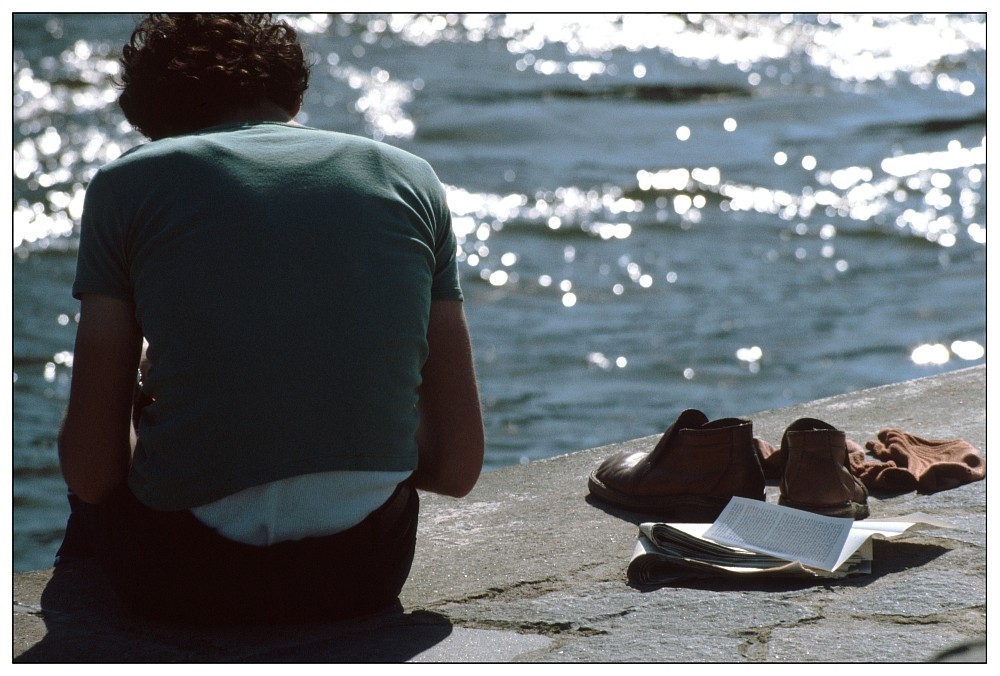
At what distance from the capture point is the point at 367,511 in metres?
2.32

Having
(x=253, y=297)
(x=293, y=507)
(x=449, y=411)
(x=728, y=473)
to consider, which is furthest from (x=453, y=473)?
(x=728, y=473)

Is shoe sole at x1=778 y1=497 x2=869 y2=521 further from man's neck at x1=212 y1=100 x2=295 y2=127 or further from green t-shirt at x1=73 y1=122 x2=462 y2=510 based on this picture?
man's neck at x1=212 y1=100 x2=295 y2=127

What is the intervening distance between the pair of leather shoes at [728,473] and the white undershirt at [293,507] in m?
0.95

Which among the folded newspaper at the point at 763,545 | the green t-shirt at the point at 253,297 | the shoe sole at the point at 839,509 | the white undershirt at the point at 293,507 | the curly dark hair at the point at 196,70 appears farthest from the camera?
the shoe sole at the point at 839,509

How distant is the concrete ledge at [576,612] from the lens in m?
2.32

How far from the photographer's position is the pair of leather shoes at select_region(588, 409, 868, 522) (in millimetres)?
3000

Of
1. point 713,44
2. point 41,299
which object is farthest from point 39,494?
point 713,44

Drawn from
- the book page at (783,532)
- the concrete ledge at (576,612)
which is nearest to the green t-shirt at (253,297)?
the concrete ledge at (576,612)

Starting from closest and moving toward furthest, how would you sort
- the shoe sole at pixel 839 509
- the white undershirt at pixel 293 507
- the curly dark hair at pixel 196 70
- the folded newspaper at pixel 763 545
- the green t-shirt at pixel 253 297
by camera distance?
the green t-shirt at pixel 253 297 → the white undershirt at pixel 293 507 → the curly dark hair at pixel 196 70 → the folded newspaper at pixel 763 545 → the shoe sole at pixel 839 509

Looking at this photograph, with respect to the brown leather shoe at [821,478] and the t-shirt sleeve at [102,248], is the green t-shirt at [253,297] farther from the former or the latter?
the brown leather shoe at [821,478]

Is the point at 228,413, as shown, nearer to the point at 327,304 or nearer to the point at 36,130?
the point at 327,304

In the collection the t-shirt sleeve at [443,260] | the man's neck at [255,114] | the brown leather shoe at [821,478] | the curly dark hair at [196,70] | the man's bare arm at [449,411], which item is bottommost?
the brown leather shoe at [821,478]

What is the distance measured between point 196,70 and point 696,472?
1.40m

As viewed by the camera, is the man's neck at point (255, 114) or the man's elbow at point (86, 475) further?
the man's neck at point (255, 114)
